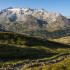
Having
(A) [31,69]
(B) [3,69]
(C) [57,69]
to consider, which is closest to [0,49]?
(B) [3,69]

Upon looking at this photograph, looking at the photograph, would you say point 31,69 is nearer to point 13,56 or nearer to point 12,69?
point 12,69

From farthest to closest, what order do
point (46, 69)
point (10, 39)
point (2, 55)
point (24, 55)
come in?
point (10, 39), point (24, 55), point (2, 55), point (46, 69)

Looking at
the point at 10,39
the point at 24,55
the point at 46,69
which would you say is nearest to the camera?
the point at 46,69

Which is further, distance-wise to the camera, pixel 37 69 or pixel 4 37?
Answer: pixel 4 37

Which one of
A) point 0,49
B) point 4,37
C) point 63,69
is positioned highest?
point 4,37

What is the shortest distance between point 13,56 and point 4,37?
148 ft

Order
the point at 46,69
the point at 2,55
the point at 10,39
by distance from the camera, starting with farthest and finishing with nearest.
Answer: the point at 10,39 < the point at 2,55 < the point at 46,69

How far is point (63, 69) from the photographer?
124ft

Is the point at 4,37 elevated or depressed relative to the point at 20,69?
elevated

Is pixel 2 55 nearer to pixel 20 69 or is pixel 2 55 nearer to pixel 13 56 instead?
pixel 13 56

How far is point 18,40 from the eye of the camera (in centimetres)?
10119

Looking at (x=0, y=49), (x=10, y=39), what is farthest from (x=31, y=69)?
(x=10, y=39)

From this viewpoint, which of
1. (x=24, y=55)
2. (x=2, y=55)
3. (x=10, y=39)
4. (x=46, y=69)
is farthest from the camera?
(x=10, y=39)

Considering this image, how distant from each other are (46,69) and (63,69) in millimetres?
5370
